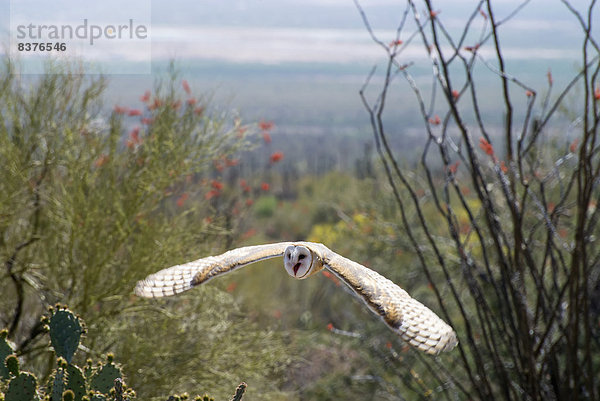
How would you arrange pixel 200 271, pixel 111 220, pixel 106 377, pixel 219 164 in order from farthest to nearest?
pixel 219 164 < pixel 111 220 < pixel 200 271 < pixel 106 377

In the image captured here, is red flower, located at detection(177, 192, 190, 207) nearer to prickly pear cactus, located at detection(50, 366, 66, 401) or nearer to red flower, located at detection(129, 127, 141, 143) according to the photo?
red flower, located at detection(129, 127, 141, 143)

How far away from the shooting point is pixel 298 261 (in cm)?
222

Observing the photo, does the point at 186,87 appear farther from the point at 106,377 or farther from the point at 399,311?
the point at 399,311

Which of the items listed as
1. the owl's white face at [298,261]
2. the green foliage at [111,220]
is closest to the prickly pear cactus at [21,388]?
the owl's white face at [298,261]

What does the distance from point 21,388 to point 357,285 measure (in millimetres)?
1087

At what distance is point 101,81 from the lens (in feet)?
17.1

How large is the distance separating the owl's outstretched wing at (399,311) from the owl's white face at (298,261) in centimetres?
13

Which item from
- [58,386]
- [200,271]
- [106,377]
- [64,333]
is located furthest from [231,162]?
[58,386]

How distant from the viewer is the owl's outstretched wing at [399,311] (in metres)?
2.23

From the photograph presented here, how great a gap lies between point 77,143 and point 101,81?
1.92 ft

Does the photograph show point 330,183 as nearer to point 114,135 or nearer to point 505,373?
point 114,135

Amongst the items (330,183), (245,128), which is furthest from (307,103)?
(245,128)

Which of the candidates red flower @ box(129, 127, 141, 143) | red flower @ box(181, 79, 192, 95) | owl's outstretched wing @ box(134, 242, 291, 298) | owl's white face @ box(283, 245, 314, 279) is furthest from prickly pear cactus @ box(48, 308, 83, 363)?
red flower @ box(181, 79, 192, 95)

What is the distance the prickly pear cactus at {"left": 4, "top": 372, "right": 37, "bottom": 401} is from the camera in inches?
85.6
